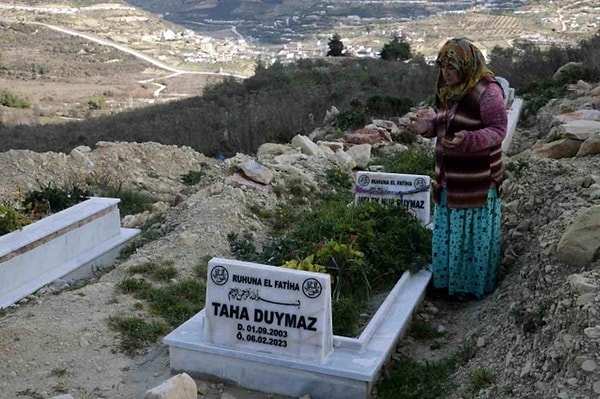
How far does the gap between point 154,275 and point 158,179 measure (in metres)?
5.52

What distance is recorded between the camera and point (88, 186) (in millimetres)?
10750

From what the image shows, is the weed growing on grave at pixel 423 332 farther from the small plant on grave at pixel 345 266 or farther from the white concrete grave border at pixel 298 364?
the small plant on grave at pixel 345 266

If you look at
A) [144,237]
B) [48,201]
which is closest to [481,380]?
[144,237]

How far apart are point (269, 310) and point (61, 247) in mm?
3356

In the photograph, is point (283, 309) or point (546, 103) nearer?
point (283, 309)

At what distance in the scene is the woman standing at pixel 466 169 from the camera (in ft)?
15.8

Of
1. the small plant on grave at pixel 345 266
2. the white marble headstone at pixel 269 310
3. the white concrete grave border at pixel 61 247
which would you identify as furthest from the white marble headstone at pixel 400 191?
the white concrete grave border at pixel 61 247

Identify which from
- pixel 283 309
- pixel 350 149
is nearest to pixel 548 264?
pixel 283 309

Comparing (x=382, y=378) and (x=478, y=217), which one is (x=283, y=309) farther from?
(x=478, y=217)

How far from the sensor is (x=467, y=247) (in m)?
5.23

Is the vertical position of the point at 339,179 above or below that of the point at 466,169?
below

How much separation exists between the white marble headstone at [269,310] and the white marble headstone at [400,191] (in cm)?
253

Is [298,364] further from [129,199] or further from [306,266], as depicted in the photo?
[129,199]

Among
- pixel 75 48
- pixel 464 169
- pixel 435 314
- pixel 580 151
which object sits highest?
pixel 464 169
